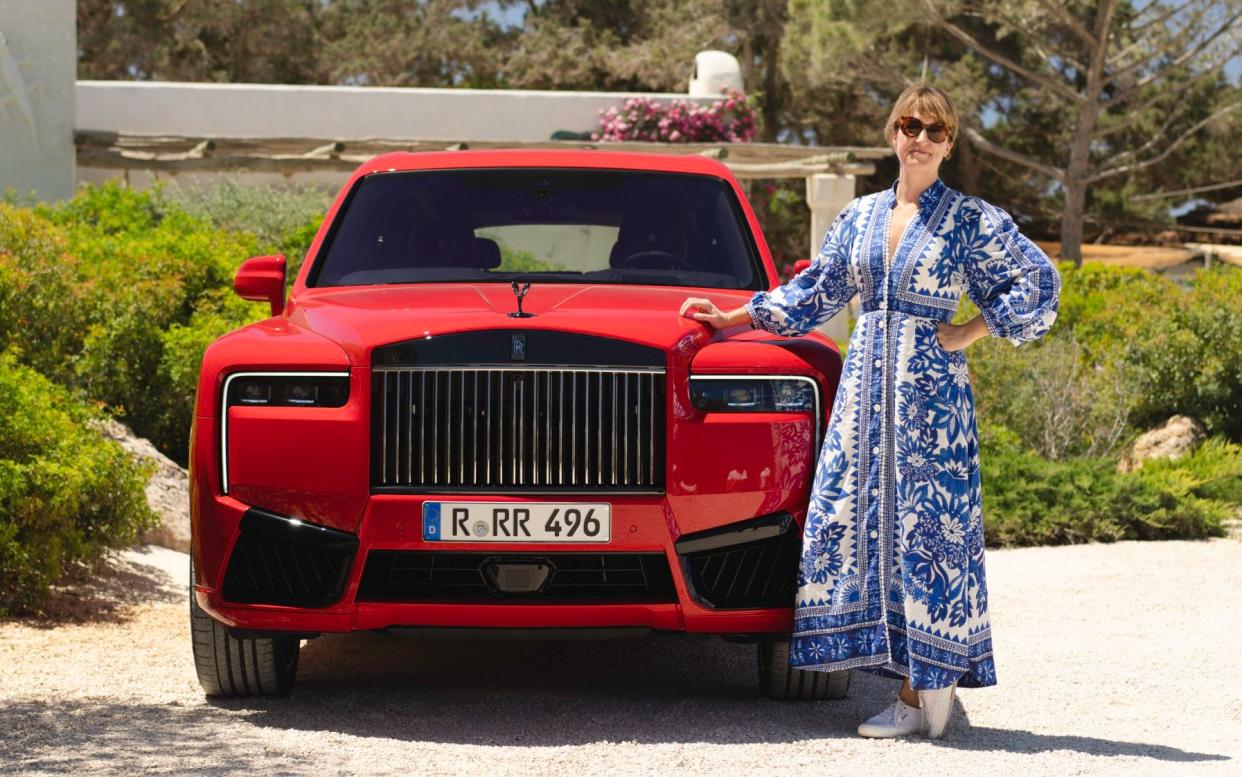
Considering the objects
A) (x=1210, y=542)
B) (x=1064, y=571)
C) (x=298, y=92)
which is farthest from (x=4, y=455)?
(x=298, y=92)

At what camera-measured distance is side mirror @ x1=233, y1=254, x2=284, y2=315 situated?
625 centimetres

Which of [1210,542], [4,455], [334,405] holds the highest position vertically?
[334,405]

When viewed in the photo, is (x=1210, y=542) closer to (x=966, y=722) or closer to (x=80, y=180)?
(x=966, y=722)

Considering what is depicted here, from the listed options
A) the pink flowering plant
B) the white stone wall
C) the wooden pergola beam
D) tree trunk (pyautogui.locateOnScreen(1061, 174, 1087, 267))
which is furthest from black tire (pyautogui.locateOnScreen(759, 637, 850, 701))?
tree trunk (pyautogui.locateOnScreen(1061, 174, 1087, 267))

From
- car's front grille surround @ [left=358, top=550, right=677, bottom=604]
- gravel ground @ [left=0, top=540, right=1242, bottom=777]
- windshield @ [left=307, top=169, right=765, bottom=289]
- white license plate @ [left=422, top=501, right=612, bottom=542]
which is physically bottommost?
gravel ground @ [left=0, top=540, right=1242, bottom=777]

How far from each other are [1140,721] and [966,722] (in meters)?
0.57

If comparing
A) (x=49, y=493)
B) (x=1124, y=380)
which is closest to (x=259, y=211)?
(x=1124, y=380)

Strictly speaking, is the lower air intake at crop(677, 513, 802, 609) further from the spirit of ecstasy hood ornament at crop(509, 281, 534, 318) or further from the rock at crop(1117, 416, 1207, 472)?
the rock at crop(1117, 416, 1207, 472)

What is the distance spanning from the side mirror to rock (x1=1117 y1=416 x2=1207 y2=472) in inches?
307

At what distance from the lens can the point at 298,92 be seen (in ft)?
81.7

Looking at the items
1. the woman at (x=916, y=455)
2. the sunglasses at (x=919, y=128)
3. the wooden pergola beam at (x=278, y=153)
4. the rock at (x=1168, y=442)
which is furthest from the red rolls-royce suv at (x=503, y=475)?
the wooden pergola beam at (x=278, y=153)

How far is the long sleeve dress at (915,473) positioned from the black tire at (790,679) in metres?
0.37

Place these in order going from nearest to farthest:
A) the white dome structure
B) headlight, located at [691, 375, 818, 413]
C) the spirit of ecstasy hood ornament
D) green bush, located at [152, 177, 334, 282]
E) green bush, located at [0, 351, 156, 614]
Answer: headlight, located at [691, 375, 818, 413] < the spirit of ecstasy hood ornament < green bush, located at [0, 351, 156, 614] < green bush, located at [152, 177, 334, 282] < the white dome structure

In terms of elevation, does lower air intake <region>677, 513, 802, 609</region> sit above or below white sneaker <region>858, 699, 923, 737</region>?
above
